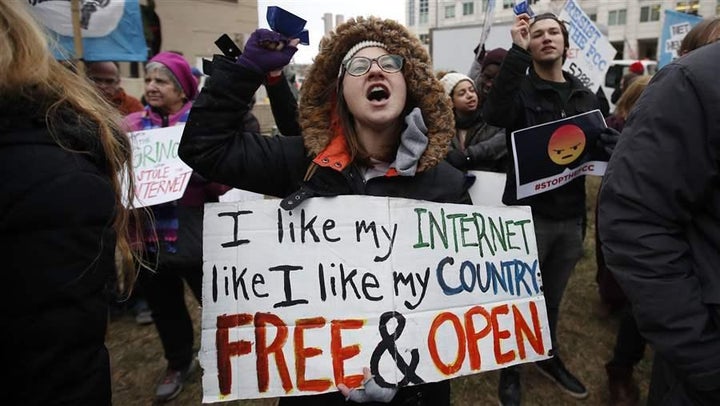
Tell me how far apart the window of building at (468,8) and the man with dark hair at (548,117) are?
57424 mm

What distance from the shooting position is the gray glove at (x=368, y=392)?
141cm

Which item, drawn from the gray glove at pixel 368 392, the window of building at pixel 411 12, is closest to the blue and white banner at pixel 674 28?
the gray glove at pixel 368 392

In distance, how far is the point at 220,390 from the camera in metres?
1.40

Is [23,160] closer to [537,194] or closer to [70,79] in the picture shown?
[70,79]

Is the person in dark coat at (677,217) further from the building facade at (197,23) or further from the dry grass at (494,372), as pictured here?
the building facade at (197,23)

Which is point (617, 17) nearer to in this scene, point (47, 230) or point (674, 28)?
point (674, 28)

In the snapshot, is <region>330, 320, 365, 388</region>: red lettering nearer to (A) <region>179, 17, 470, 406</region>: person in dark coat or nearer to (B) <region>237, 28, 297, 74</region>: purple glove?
(A) <region>179, 17, 470, 406</region>: person in dark coat

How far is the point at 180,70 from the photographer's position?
106 inches

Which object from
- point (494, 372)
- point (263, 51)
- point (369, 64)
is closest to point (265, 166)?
point (263, 51)

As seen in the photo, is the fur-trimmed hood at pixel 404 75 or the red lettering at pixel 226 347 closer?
the red lettering at pixel 226 347

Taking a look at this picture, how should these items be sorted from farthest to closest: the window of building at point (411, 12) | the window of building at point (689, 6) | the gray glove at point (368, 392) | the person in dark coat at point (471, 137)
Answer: the window of building at point (411, 12) < the window of building at point (689, 6) < the person in dark coat at point (471, 137) < the gray glove at point (368, 392)

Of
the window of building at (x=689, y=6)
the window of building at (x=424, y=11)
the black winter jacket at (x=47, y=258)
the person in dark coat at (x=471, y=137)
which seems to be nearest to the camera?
the black winter jacket at (x=47, y=258)

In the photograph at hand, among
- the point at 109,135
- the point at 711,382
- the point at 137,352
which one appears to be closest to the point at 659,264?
the point at 711,382

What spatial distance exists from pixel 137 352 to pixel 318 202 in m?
2.62
